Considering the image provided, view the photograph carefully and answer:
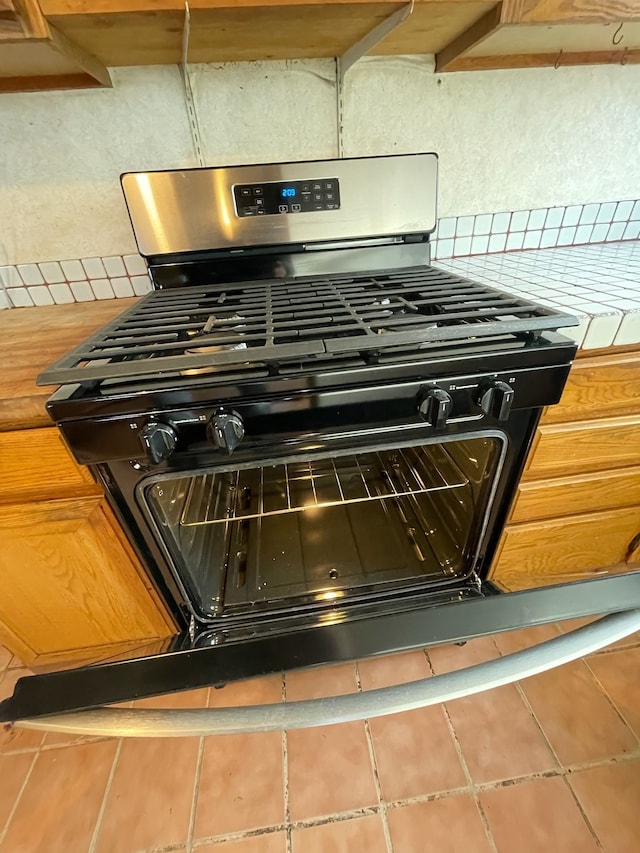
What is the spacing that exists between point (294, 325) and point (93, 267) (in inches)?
32.5

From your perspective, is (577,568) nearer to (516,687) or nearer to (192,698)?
(516,687)

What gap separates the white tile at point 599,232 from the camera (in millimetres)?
1296

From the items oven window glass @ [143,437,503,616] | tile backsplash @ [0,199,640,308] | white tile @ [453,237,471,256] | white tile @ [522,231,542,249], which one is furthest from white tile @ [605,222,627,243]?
oven window glass @ [143,437,503,616]

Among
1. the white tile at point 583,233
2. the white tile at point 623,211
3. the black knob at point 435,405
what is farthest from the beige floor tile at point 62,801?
the white tile at point 623,211

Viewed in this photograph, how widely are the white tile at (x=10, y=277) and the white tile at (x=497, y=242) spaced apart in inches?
56.8

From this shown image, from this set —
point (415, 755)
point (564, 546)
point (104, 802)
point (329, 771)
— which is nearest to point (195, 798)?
point (104, 802)

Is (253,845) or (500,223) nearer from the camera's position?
(253,845)

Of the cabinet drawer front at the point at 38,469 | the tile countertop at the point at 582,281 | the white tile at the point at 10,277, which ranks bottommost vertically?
the cabinet drawer front at the point at 38,469

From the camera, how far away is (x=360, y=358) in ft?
2.07

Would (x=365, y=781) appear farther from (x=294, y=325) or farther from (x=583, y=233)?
(x=583, y=233)

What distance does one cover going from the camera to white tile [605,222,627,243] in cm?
130

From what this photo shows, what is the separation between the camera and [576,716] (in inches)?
39.5

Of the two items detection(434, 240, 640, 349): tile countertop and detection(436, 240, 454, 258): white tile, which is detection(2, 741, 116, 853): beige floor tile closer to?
detection(434, 240, 640, 349): tile countertop

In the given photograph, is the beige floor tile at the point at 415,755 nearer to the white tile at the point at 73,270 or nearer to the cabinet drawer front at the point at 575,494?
the cabinet drawer front at the point at 575,494
